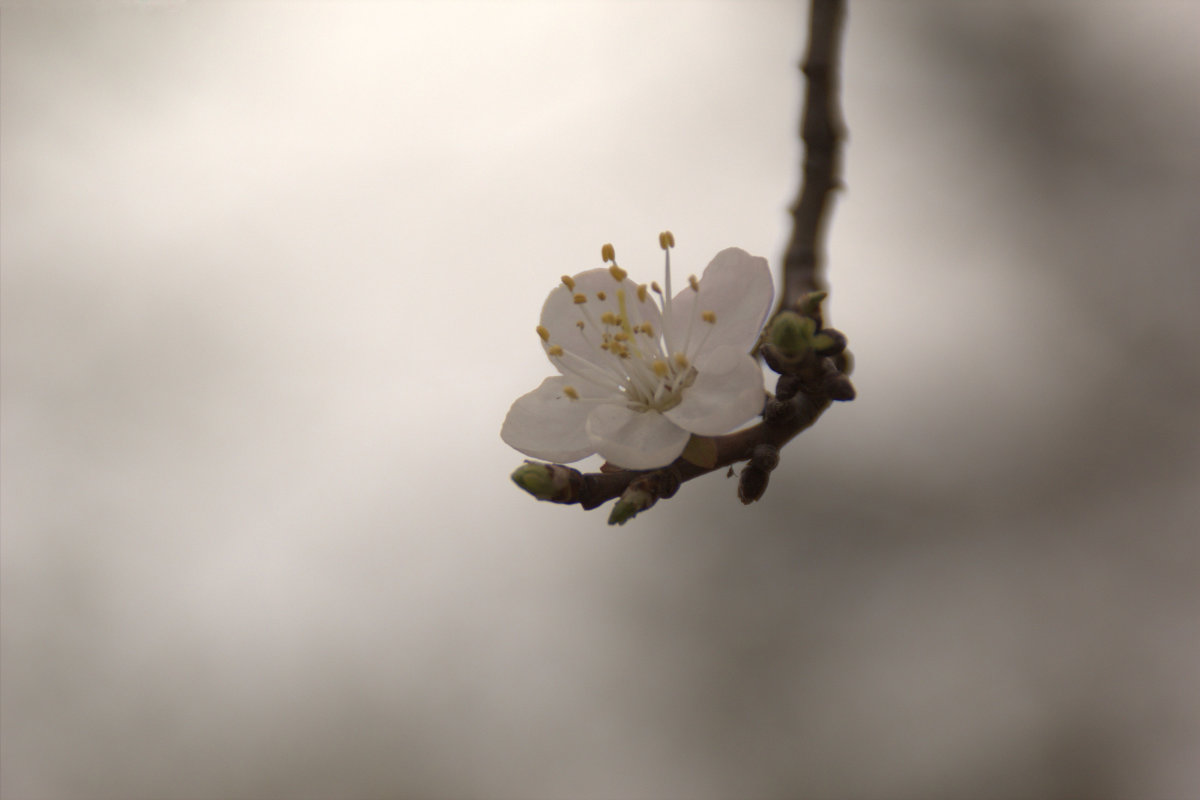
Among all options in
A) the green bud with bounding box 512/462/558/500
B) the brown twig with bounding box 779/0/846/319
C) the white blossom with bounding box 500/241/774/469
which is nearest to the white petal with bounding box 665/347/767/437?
the white blossom with bounding box 500/241/774/469

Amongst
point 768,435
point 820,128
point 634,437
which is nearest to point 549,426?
point 634,437

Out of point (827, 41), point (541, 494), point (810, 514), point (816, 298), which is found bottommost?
point (810, 514)

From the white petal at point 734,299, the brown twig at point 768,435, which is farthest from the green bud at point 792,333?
the white petal at point 734,299

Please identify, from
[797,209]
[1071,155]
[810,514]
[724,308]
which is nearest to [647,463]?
[724,308]

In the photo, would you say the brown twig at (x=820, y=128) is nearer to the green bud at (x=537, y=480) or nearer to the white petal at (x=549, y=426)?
the white petal at (x=549, y=426)

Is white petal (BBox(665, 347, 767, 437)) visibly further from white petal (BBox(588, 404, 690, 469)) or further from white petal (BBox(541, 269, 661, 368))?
white petal (BBox(541, 269, 661, 368))

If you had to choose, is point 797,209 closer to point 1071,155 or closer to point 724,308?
point 724,308
